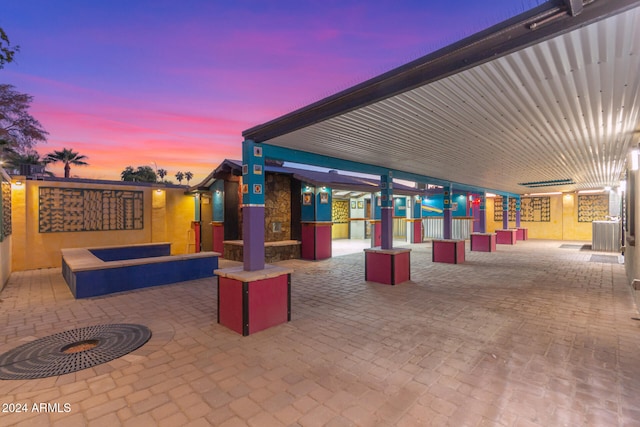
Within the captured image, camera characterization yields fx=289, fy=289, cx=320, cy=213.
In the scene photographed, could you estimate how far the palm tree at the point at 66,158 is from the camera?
24062 millimetres

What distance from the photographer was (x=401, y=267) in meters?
7.96

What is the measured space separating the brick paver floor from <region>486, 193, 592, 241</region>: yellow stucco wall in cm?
1652

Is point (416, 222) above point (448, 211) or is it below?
Result: below

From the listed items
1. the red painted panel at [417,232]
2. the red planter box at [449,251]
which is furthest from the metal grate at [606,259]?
the red painted panel at [417,232]

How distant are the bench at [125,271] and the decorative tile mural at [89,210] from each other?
211 cm

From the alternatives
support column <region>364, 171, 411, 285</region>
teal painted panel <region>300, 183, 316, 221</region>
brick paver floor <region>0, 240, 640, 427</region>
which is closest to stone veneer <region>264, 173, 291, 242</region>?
teal painted panel <region>300, 183, 316, 221</region>

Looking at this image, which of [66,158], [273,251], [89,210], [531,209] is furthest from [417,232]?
[66,158]

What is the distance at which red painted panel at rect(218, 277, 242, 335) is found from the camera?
14.9ft

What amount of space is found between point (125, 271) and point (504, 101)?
8.51 metres

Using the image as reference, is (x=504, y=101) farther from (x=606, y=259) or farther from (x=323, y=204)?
(x=606, y=259)

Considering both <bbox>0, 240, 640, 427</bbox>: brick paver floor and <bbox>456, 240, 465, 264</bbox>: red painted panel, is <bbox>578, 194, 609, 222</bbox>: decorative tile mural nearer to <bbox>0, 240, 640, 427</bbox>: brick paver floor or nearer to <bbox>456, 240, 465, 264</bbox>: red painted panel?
<bbox>456, 240, 465, 264</bbox>: red painted panel

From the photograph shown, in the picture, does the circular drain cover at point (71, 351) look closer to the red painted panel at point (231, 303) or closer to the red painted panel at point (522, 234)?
the red painted panel at point (231, 303)

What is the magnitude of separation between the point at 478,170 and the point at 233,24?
8.35m

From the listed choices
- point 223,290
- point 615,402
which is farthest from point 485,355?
point 223,290
